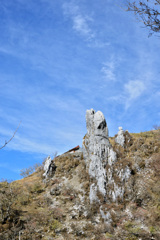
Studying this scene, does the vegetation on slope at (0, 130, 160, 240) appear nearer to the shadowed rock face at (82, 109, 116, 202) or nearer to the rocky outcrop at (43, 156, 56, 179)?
the rocky outcrop at (43, 156, 56, 179)

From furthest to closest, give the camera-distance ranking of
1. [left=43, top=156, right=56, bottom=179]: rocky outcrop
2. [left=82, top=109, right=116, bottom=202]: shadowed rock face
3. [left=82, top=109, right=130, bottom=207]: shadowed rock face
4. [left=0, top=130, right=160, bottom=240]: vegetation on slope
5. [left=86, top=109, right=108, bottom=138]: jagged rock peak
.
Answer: [left=43, top=156, right=56, bottom=179]: rocky outcrop → [left=86, top=109, right=108, bottom=138]: jagged rock peak → [left=82, top=109, right=116, bottom=202]: shadowed rock face → [left=82, top=109, right=130, bottom=207]: shadowed rock face → [left=0, top=130, right=160, bottom=240]: vegetation on slope

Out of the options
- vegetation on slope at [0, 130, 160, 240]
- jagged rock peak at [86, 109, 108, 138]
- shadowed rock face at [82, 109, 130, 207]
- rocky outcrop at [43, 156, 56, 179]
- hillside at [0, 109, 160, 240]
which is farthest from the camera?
rocky outcrop at [43, 156, 56, 179]

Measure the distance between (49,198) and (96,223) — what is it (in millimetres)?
7820

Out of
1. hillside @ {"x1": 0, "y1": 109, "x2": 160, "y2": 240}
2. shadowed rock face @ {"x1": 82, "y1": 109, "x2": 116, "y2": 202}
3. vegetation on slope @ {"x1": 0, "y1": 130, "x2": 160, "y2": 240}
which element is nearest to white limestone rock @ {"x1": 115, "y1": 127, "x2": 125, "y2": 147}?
hillside @ {"x1": 0, "y1": 109, "x2": 160, "y2": 240}

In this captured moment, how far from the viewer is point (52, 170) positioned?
1249 inches

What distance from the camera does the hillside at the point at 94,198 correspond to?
713 inches

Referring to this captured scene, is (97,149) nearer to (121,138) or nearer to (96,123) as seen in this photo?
(96,123)

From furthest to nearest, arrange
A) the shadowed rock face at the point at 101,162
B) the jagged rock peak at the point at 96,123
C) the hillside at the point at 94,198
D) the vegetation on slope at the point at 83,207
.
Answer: the jagged rock peak at the point at 96,123 < the shadowed rock face at the point at 101,162 < the hillside at the point at 94,198 < the vegetation on slope at the point at 83,207

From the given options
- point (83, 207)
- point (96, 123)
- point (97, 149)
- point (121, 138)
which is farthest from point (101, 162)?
point (121, 138)

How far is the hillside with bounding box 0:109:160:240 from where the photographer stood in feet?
59.4

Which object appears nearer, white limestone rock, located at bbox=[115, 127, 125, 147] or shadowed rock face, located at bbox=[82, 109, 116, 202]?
shadowed rock face, located at bbox=[82, 109, 116, 202]

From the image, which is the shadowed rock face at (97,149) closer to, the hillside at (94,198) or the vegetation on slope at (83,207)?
the hillside at (94,198)

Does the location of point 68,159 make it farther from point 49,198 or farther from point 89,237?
point 89,237

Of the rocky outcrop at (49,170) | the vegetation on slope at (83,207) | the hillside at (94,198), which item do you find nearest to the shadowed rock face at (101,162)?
the hillside at (94,198)
